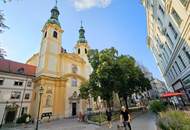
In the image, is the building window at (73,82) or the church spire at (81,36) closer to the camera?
the building window at (73,82)

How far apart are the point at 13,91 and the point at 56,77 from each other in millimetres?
9414

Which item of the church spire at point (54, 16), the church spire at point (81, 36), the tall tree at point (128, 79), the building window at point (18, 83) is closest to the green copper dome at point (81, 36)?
the church spire at point (81, 36)

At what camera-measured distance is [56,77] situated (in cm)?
3222

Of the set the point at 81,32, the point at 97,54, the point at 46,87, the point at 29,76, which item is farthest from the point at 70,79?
the point at 81,32

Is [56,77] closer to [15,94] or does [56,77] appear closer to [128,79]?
[15,94]

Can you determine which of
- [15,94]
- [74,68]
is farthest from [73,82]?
[15,94]

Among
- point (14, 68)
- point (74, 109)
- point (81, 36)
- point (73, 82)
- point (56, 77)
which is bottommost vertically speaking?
point (74, 109)

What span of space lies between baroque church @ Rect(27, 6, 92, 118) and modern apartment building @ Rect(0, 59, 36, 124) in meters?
1.54

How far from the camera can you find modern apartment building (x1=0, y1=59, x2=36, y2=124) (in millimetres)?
25672

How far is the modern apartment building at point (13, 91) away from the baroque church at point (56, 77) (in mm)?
1543

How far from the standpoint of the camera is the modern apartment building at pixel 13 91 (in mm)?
25672

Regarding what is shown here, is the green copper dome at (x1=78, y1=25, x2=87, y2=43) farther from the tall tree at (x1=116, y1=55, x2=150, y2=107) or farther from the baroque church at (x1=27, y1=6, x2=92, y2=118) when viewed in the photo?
the tall tree at (x1=116, y1=55, x2=150, y2=107)

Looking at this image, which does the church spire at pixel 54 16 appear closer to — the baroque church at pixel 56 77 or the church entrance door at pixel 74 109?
the baroque church at pixel 56 77

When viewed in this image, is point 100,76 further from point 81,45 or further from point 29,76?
point 81,45
